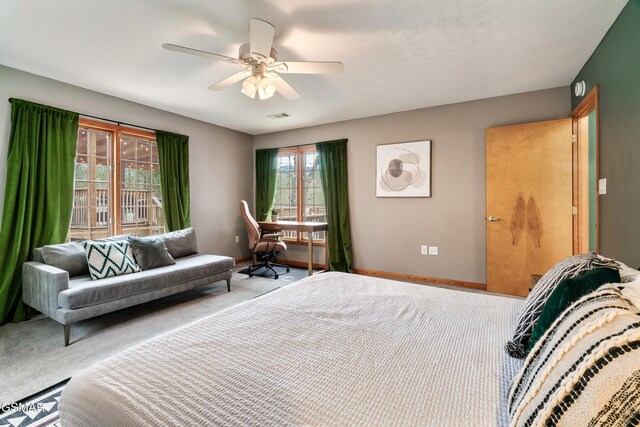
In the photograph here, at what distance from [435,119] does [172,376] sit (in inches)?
163

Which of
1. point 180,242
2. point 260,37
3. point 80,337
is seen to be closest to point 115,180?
point 180,242

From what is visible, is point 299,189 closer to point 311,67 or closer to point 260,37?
point 311,67

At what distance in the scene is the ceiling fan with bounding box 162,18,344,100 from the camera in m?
2.01

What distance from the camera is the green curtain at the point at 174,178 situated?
4.20 meters

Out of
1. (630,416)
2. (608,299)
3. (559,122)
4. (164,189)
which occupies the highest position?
(559,122)

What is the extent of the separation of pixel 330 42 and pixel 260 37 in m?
0.65

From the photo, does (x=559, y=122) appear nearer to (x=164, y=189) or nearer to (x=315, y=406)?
(x=315, y=406)

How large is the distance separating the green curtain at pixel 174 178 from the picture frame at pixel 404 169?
289 centimetres

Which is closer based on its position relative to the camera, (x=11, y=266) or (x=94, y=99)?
(x=11, y=266)

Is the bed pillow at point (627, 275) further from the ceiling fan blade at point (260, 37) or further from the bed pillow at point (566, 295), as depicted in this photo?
the ceiling fan blade at point (260, 37)

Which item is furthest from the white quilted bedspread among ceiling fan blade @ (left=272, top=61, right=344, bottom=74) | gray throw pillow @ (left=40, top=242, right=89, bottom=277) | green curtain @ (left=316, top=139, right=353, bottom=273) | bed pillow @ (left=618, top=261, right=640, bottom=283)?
green curtain @ (left=316, top=139, right=353, bottom=273)

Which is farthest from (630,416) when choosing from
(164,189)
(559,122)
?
(164,189)

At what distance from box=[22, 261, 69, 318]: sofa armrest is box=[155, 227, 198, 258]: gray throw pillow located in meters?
1.18

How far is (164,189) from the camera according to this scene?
4184 mm
